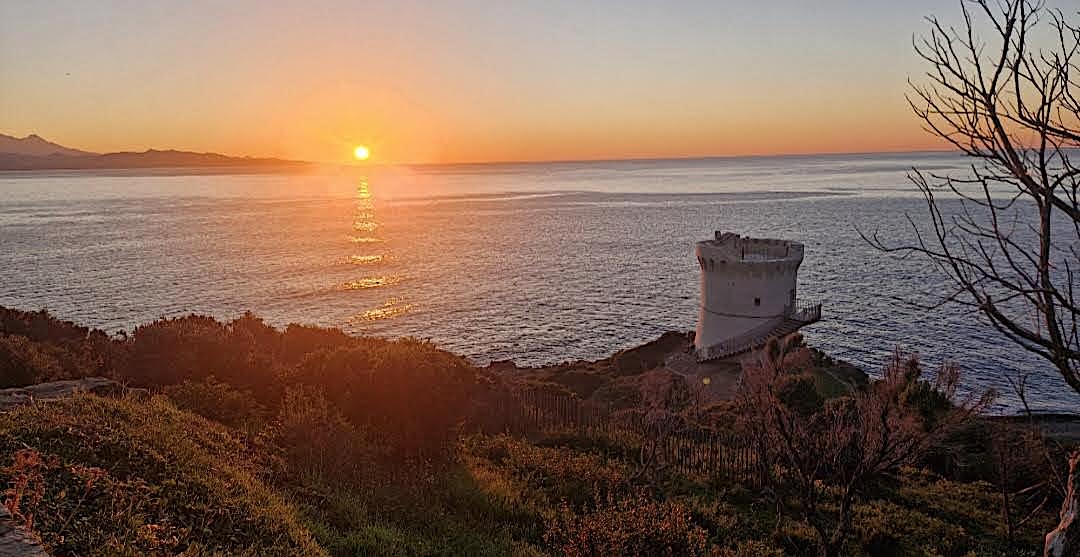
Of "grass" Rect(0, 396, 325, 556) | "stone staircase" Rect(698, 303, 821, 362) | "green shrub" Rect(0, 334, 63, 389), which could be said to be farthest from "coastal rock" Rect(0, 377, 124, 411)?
"stone staircase" Rect(698, 303, 821, 362)

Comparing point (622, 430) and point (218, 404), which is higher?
point (218, 404)

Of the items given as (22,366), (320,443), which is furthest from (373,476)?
(22,366)

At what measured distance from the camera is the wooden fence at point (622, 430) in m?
17.3

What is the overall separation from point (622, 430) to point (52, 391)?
46.9 feet

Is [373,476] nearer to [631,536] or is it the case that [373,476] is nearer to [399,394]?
[399,394]

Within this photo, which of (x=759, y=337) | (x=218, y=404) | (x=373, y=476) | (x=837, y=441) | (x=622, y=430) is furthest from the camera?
(x=759, y=337)

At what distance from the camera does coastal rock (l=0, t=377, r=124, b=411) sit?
12367 millimetres

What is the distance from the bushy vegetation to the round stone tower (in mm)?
9166

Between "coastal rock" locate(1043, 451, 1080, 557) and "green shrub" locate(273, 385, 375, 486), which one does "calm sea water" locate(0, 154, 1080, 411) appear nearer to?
"green shrub" locate(273, 385, 375, 486)

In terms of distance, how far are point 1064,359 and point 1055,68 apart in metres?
1.90

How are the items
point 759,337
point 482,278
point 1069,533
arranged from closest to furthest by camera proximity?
point 1069,533 → point 759,337 → point 482,278

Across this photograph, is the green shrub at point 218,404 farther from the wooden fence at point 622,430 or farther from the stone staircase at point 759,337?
the stone staircase at point 759,337

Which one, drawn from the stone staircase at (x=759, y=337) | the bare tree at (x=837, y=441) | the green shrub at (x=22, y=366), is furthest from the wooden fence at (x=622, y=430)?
the stone staircase at (x=759, y=337)

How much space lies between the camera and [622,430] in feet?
69.0
